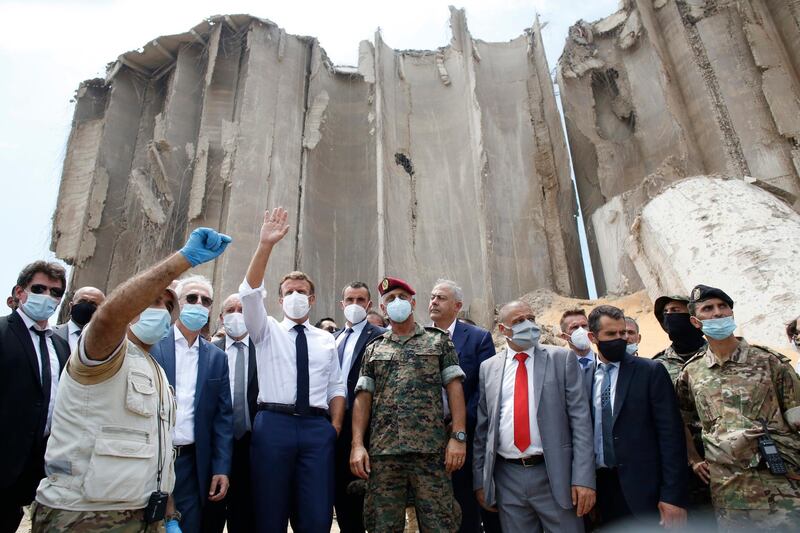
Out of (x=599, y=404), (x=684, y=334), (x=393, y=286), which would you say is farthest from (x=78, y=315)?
(x=684, y=334)

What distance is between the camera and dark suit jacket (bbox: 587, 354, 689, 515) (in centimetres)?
314

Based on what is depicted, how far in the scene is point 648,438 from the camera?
129 inches

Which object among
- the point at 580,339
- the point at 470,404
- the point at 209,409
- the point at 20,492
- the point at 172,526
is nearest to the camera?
the point at 172,526

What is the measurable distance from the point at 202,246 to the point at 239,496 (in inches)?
88.4

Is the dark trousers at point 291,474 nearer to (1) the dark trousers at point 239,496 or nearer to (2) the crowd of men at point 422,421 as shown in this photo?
(2) the crowd of men at point 422,421

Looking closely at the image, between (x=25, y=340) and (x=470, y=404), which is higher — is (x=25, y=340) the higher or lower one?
the higher one

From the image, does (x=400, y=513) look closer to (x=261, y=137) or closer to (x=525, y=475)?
(x=525, y=475)

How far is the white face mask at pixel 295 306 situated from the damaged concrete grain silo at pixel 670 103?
11.3 meters

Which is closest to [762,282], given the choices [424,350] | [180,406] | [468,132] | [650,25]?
[424,350]

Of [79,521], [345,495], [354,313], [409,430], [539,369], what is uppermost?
[354,313]

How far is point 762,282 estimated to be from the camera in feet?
24.5

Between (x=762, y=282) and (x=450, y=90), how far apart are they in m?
12.3

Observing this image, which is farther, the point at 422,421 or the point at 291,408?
the point at 291,408

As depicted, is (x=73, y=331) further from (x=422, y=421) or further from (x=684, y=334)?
(x=684, y=334)
